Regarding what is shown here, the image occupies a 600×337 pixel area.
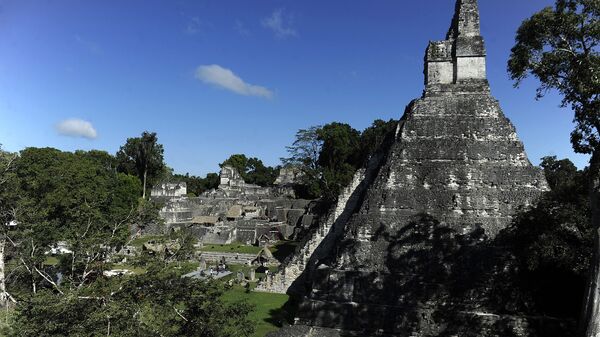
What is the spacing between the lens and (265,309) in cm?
1669

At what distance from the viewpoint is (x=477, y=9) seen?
16344 mm

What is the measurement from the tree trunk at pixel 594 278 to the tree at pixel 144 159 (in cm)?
6516

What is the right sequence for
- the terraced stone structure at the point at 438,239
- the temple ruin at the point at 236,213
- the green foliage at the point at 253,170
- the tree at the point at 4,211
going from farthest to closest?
the green foliage at the point at 253,170 < the temple ruin at the point at 236,213 < the tree at the point at 4,211 < the terraced stone structure at the point at 438,239

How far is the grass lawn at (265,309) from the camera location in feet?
47.5

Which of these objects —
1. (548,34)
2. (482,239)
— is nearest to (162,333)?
(482,239)

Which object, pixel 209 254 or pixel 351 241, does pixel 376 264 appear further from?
pixel 209 254

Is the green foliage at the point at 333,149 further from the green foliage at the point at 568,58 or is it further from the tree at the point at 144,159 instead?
the green foliage at the point at 568,58

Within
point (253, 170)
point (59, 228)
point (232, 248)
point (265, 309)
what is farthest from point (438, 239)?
point (253, 170)

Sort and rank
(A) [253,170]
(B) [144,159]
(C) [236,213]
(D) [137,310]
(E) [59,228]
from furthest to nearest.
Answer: (A) [253,170] < (B) [144,159] < (C) [236,213] < (E) [59,228] < (D) [137,310]

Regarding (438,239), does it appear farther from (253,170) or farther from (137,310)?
(253,170)

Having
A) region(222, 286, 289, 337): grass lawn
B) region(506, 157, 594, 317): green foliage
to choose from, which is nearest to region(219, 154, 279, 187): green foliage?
region(222, 286, 289, 337): grass lawn

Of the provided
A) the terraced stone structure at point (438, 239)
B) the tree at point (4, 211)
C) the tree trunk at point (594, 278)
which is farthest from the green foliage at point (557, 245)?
the tree at point (4, 211)

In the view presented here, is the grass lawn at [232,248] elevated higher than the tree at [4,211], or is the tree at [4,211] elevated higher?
the tree at [4,211]

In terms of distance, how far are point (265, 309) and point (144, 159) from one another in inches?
2301
